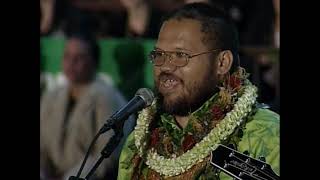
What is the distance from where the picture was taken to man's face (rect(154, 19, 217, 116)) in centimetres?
229

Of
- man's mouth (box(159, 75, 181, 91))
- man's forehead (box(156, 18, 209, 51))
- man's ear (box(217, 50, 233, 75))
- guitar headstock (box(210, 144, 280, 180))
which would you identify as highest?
man's forehead (box(156, 18, 209, 51))

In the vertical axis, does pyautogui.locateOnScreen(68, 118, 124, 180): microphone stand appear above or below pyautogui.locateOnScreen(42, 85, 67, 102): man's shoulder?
below

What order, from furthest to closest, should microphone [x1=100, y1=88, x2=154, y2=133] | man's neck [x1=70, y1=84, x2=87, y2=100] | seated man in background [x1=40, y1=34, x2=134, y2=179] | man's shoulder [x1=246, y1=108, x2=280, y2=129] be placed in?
1. man's neck [x1=70, y1=84, x2=87, y2=100]
2. seated man in background [x1=40, y1=34, x2=134, y2=179]
3. man's shoulder [x1=246, y1=108, x2=280, y2=129]
4. microphone [x1=100, y1=88, x2=154, y2=133]

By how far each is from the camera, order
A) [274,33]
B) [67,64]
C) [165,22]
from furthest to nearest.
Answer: [67,64], [274,33], [165,22]

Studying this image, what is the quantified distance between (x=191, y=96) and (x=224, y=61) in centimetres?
14

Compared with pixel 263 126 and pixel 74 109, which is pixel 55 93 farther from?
pixel 263 126

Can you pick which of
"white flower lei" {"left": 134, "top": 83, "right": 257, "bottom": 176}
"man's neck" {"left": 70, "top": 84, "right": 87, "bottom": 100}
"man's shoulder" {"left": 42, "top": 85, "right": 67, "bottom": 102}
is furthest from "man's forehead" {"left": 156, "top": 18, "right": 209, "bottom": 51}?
"man's shoulder" {"left": 42, "top": 85, "right": 67, "bottom": 102}

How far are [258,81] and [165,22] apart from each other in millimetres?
337

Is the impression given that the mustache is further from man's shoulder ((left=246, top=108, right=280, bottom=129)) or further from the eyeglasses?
man's shoulder ((left=246, top=108, right=280, bottom=129))

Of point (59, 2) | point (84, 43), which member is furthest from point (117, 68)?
point (59, 2)
